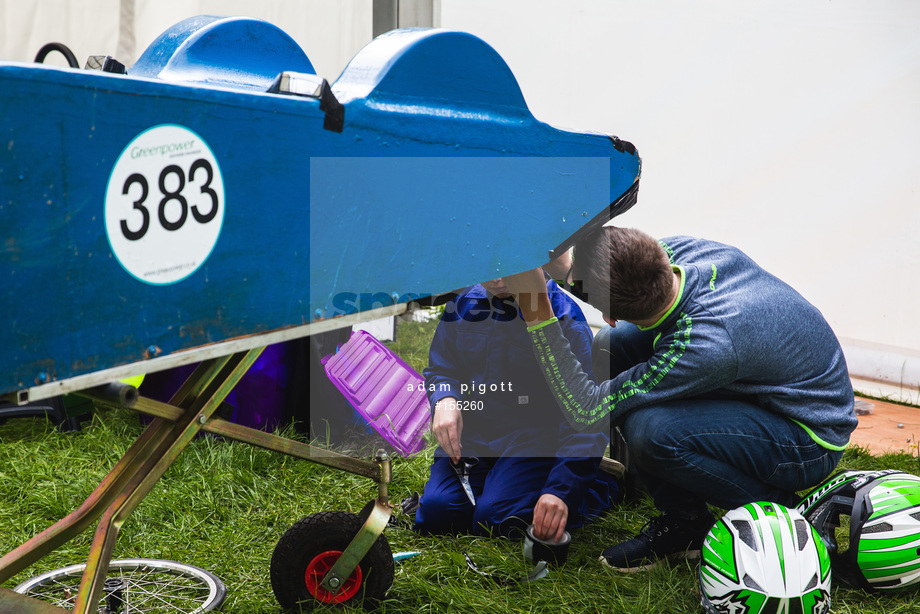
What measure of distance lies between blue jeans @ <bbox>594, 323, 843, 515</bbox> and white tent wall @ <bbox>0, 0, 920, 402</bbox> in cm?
179

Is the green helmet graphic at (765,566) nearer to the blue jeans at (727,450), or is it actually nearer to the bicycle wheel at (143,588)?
the blue jeans at (727,450)

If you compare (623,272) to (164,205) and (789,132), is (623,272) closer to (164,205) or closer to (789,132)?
(164,205)

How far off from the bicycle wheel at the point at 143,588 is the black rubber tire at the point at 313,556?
0.57ft

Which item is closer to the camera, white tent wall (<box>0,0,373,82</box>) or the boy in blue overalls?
the boy in blue overalls

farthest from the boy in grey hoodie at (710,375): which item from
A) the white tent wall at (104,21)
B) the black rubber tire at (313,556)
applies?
the white tent wall at (104,21)

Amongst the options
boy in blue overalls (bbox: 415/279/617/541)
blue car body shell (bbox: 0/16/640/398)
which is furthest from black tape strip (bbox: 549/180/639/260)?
boy in blue overalls (bbox: 415/279/617/541)

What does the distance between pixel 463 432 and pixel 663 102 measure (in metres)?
2.29

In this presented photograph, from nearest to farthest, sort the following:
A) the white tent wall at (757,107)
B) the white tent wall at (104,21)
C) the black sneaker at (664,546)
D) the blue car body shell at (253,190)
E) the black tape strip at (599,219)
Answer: the blue car body shell at (253,190), the black tape strip at (599,219), the black sneaker at (664,546), the white tent wall at (104,21), the white tent wall at (757,107)

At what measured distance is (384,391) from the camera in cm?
274

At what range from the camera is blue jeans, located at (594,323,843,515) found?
5.79 ft

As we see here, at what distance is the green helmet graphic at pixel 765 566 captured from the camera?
59.8 inches

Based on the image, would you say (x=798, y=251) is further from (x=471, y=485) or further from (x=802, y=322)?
(x=471, y=485)

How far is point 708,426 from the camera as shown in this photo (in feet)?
A: 5.80

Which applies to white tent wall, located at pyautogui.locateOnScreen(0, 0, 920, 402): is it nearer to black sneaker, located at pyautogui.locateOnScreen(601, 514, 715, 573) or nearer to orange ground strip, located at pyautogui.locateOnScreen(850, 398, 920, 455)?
orange ground strip, located at pyautogui.locateOnScreen(850, 398, 920, 455)
